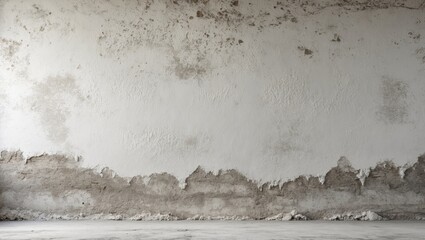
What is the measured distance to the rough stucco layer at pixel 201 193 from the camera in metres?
3.82

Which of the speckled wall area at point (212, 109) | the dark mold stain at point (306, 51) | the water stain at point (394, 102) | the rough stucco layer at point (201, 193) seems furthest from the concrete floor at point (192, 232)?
the dark mold stain at point (306, 51)

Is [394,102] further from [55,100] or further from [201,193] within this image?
[55,100]

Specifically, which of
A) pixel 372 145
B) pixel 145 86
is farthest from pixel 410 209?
pixel 145 86

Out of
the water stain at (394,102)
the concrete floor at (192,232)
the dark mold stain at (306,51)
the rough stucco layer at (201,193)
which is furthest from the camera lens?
the dark mold stain at (306,51)

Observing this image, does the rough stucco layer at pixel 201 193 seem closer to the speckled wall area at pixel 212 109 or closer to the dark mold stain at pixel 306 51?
the speckled wall area at pixel 212 109

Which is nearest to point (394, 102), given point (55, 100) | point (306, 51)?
point (306, 51)

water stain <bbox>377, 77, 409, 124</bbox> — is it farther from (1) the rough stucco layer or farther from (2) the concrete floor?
(2) the concrete floor

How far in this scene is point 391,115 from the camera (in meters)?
3.93

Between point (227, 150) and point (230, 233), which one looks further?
point (227, 150)

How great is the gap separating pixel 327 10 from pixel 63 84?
2.33 meters

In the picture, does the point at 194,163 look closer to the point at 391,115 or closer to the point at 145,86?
the point at 145,86

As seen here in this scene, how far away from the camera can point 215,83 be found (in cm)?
401

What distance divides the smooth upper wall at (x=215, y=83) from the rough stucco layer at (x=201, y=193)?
10 centimetres

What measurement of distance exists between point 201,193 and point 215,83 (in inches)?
36.3
